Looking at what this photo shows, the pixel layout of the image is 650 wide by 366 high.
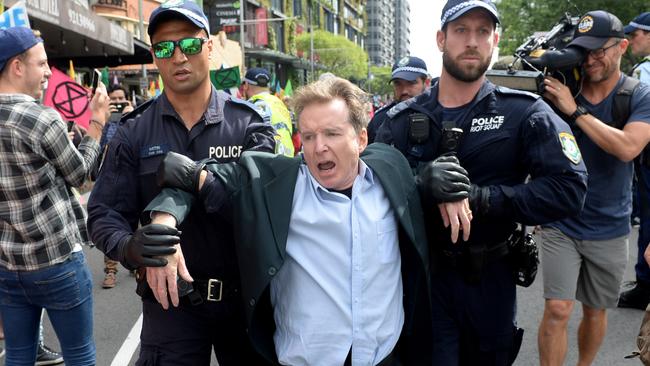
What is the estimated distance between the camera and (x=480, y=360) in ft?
8.21

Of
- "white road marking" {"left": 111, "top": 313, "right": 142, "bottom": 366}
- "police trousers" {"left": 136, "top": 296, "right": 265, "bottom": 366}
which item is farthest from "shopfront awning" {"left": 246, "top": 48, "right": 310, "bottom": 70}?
"police trousers" {"left": 136, "top": 296, "right": 265, "bottom": 366}

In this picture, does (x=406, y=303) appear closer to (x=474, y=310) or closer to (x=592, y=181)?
(x=474, y=310)

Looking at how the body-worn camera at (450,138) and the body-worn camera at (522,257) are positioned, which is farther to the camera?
the body-worn camera at (522,257)

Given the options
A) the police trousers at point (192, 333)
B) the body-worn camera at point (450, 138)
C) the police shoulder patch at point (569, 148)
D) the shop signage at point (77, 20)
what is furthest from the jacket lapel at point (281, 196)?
the shop signage at point (77, 20)

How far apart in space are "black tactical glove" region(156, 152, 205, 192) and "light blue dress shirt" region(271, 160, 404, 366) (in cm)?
37

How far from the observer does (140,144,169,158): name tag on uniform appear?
223cm

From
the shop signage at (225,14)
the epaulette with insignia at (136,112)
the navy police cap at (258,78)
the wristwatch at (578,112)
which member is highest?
the shop signage at (225,14)

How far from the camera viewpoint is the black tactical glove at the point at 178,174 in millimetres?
1913

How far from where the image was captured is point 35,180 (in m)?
2.74

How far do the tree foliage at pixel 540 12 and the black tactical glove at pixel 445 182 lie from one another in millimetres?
19309

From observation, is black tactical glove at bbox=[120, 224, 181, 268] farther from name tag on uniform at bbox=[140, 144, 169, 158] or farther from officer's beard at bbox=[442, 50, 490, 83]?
officer's beard at bbox=[442, 50, 490, 83]

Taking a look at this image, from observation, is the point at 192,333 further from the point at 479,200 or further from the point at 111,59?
the point at 111,59

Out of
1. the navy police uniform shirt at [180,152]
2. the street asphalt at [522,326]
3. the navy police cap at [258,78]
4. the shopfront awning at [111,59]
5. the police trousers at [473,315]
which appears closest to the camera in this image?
the navy police uniform shirt at [180,152]

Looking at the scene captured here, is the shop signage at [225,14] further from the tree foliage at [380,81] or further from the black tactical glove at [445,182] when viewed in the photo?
the tree foliage at [380,81]
